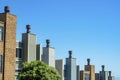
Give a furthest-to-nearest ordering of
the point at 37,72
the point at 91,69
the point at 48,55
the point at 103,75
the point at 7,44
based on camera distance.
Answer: the point at 103,75, the point at 91,69, the point at 48,55, the point at 7,44, the point at 37,72

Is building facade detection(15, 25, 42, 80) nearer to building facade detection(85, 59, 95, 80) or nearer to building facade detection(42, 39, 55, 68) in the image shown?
building facade detection(42, 39, 55, 68)

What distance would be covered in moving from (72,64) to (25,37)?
12891 millimetres

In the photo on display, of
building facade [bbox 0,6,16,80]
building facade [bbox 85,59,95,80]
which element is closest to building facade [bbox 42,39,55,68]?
building facade [bbox 0,6,16,80]

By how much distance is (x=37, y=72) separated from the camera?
149ft

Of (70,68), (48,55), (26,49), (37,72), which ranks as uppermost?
(26,49)

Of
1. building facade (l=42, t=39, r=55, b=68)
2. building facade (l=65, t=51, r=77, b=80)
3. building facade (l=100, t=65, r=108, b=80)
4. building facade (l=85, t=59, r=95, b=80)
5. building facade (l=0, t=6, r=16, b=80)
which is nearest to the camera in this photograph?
building facade (l=0, t=6, r=16, b=80)

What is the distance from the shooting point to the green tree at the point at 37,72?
45.2 metres

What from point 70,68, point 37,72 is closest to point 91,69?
point 70,68

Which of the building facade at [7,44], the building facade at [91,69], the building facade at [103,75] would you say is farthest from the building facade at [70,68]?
the building facade at [103,75]

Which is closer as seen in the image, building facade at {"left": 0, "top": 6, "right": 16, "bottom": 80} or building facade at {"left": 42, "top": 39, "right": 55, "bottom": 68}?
building facade at {"left": 0, "top": 6, "right": 16, "bottom": 80}

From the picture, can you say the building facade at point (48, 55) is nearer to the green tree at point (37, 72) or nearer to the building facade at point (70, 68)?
the building facade at point (70, 68)

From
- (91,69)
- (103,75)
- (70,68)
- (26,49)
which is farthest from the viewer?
(103,75)

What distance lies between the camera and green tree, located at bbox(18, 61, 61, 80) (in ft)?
148

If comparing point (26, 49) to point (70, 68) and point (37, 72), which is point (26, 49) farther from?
point (70, 68)
